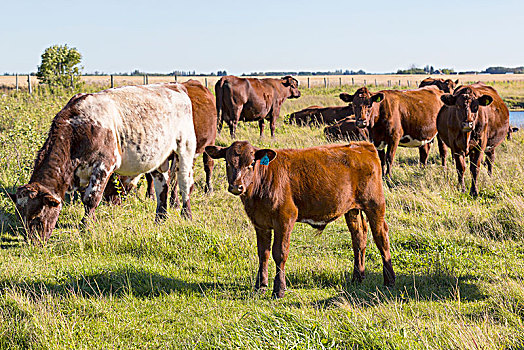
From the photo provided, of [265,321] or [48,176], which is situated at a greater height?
[48,176]

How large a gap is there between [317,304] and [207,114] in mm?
5946

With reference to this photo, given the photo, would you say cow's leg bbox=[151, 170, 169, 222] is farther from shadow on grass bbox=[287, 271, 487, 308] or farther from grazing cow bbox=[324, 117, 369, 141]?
grazing cow bbox=[324, 117, 369, 141]

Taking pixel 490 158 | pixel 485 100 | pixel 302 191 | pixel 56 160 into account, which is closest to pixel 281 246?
pixel 302 191

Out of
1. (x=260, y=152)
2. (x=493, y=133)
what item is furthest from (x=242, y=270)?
(x=493, y=133)

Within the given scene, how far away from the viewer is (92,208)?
26.3 feet

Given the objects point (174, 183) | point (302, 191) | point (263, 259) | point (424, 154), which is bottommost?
point (263, 259)

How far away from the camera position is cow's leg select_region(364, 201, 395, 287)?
6379mm

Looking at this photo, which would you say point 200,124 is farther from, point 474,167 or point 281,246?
point 474,167

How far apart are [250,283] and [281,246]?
0.84 m

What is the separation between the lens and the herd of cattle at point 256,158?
5.97 m

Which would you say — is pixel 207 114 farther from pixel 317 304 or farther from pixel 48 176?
pixel 317 304

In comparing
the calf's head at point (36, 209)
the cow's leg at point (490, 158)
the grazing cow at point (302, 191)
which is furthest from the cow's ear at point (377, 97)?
the calf's head at point (36, 209)

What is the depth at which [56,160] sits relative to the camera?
24.7 feet

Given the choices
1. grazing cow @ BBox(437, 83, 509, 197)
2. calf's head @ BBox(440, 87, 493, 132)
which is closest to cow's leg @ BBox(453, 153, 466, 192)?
grazing cow @ BBox(437, 83, 509, 197)
